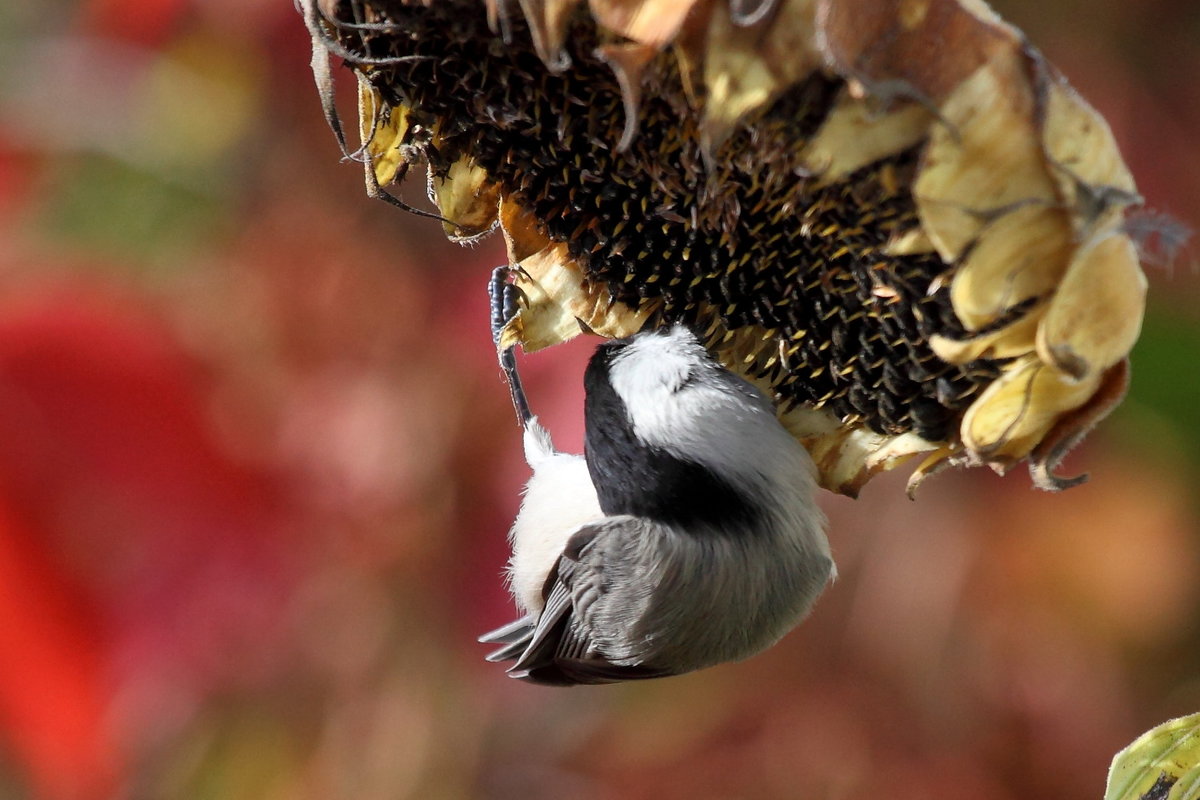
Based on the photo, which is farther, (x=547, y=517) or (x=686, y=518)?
(x=547, y=517)

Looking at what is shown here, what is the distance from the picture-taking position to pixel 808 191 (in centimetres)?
56

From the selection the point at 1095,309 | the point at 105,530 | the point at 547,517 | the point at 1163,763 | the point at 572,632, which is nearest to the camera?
the point at 1095,309

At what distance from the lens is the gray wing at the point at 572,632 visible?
26.8 inches

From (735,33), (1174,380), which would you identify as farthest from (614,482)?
(1174,380)

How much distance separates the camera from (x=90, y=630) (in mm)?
2084

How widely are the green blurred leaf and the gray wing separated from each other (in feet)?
0.81

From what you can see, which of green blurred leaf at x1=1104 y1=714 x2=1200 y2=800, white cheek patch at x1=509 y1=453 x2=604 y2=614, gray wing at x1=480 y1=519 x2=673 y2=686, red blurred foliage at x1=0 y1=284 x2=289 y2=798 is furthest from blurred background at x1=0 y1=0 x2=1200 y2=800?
green blurred leaf at x1=1104 y1=714 x2=1200 y2=800

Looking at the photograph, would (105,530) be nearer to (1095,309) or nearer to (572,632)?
(572,632)

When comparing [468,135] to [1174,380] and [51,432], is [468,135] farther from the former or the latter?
[51,432]

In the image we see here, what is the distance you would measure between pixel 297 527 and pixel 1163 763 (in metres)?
1.76

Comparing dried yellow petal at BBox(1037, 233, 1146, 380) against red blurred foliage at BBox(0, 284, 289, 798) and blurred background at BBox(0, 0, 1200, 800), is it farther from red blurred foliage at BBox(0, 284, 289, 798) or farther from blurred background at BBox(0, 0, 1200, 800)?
red blurred foliage at BBox(0, 284, 289, 798)

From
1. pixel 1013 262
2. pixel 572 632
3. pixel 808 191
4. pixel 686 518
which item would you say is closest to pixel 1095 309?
pixel 1013 262

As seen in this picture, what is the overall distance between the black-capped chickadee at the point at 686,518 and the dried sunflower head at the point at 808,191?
45 mm

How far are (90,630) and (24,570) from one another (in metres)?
0.16
